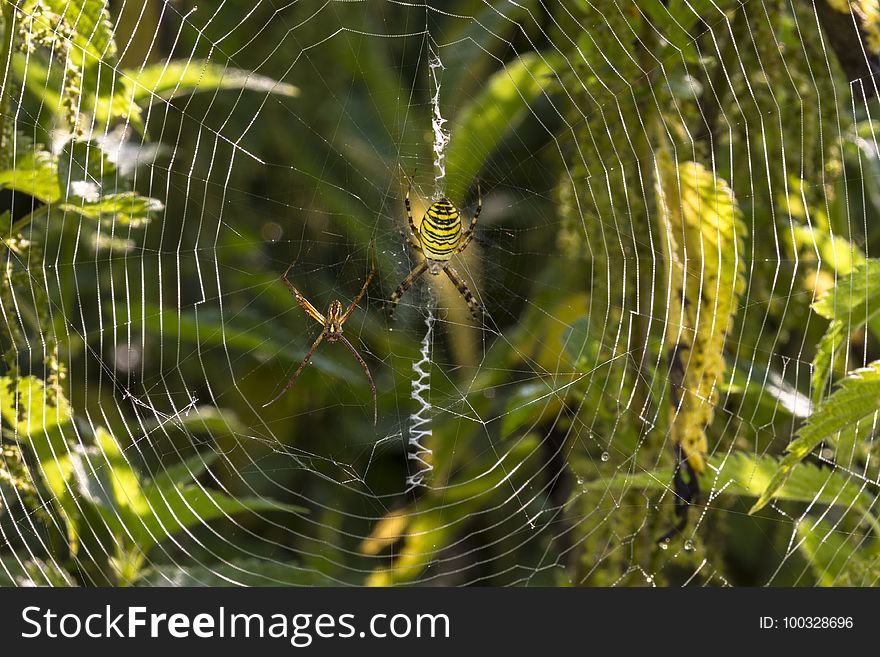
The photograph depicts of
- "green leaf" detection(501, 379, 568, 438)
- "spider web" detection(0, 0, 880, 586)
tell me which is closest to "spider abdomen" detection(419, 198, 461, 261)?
"spider web" detection(0, 0, 880, 586)

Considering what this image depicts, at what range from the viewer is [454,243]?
3.04m

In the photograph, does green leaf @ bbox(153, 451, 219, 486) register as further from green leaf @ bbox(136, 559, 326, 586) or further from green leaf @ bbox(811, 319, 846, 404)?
green leaf @ bbox(811, 319, 846, 404)

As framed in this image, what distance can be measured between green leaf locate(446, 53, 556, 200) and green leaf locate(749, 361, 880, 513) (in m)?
1.31

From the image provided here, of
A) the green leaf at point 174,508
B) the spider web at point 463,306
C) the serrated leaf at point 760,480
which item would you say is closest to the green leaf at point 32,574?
the spider web at point 463,306

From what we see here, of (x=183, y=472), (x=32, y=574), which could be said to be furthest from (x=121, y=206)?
(x=32, y=574)

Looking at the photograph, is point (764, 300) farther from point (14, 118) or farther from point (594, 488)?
point (14, 118)

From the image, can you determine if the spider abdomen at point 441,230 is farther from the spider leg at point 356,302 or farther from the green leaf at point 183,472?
the green leaf at point 183,472

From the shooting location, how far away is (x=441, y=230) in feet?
9.66

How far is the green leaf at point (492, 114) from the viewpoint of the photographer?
105 inches

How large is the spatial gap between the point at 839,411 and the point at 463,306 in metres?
1.79

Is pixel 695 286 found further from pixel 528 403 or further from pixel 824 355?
pixel 528 403

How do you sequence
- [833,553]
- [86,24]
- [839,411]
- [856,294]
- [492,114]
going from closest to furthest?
1. [839,411]
2. [856,294]
3. [86,24]
4. [833,553]
5. [492,114]

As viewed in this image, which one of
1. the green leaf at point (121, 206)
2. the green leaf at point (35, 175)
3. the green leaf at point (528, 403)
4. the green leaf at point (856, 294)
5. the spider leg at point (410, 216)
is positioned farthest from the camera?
the spider leg at point (410, 216)

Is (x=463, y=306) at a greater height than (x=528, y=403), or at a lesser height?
greater
